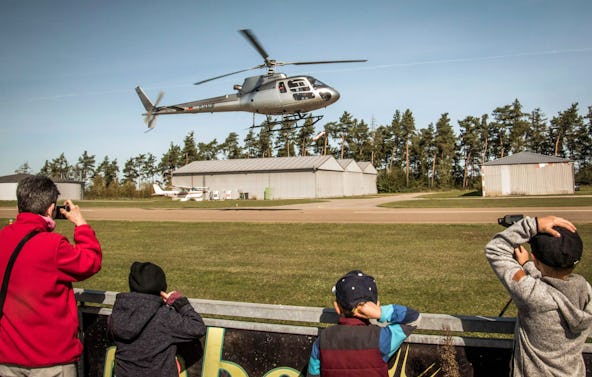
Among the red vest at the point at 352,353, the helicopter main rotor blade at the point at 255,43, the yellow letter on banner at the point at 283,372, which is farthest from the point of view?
the helicopter main rotor blade at the point at 255,43

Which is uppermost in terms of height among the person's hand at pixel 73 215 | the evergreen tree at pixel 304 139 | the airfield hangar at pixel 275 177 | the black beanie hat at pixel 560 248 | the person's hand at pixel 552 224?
the evergreen tree at pixel 304 139

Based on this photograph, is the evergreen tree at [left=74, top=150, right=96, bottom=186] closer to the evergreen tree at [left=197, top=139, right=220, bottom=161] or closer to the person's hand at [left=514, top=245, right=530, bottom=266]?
the evergreen tree at [left=197, top=139, right=220, bottom=161]

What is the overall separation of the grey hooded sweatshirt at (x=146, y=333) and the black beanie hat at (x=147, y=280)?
1.7 inches

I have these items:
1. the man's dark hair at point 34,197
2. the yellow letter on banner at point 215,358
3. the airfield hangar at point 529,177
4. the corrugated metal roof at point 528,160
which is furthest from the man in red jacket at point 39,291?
the corrugated metal roof at point 528,160

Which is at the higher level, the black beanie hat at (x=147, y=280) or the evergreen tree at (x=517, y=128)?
the evergreen tree at (x=517, y=128)

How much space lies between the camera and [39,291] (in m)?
2.86

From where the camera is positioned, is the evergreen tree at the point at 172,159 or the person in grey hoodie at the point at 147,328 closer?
the person in grey hoodie at the point at 147,328

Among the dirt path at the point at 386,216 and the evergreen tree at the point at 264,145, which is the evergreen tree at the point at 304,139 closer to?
the evergreen tree at the point at 264,145

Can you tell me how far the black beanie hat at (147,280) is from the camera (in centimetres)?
315

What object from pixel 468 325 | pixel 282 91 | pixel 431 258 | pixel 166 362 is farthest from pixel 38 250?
pixel 282 91

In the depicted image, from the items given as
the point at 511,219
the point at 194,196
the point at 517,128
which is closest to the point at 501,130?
the point at 517,128

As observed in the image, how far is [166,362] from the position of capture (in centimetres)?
316

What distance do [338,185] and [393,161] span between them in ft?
168

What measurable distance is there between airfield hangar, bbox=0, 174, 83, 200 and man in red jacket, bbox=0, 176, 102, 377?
281 ft
